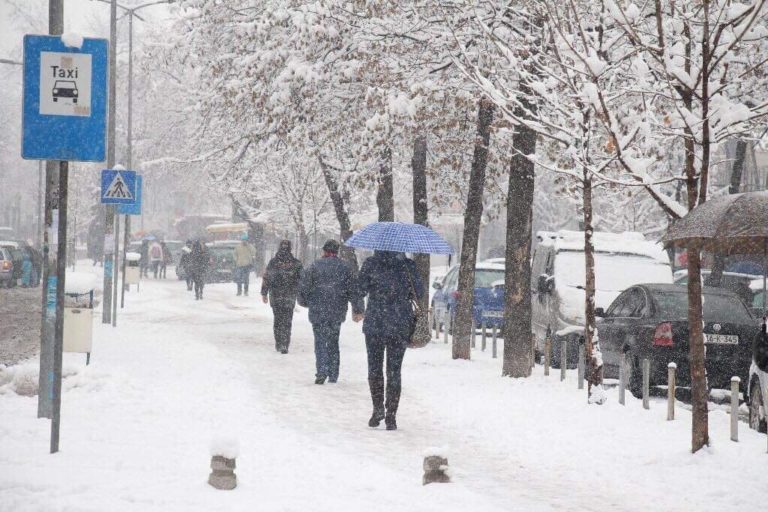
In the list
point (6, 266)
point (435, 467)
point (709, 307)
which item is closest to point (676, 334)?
point (709, 307)

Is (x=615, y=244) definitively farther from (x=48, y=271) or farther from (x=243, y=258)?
(x=243, y=258)

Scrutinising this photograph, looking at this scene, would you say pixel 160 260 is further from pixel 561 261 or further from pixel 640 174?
pixel 640 174

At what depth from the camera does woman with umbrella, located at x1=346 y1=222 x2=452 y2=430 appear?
1120 cm

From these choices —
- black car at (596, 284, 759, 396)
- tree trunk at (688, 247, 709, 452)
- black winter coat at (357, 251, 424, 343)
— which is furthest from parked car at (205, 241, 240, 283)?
tree trunk at (688, 247, 709, 452)

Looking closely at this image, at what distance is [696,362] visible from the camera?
31.5 feet

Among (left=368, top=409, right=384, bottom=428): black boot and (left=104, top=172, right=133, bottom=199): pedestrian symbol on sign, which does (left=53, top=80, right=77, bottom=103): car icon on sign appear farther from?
(left=104, top=172, right=133, bottom=199): pedestrian symbol on sign

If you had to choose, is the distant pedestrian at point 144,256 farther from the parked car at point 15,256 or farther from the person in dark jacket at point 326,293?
the person in dark jacket at point 326,293

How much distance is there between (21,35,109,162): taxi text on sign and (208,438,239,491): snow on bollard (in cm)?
233

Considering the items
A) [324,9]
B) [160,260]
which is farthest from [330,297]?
[160,260]

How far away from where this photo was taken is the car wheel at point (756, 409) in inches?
456

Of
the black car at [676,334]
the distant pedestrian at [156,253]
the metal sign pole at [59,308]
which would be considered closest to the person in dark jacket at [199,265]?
the distant pedestrian at [156,253]

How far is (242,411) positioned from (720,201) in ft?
19.0

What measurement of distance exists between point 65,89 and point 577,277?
39.8 ft

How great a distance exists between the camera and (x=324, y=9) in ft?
55.1
